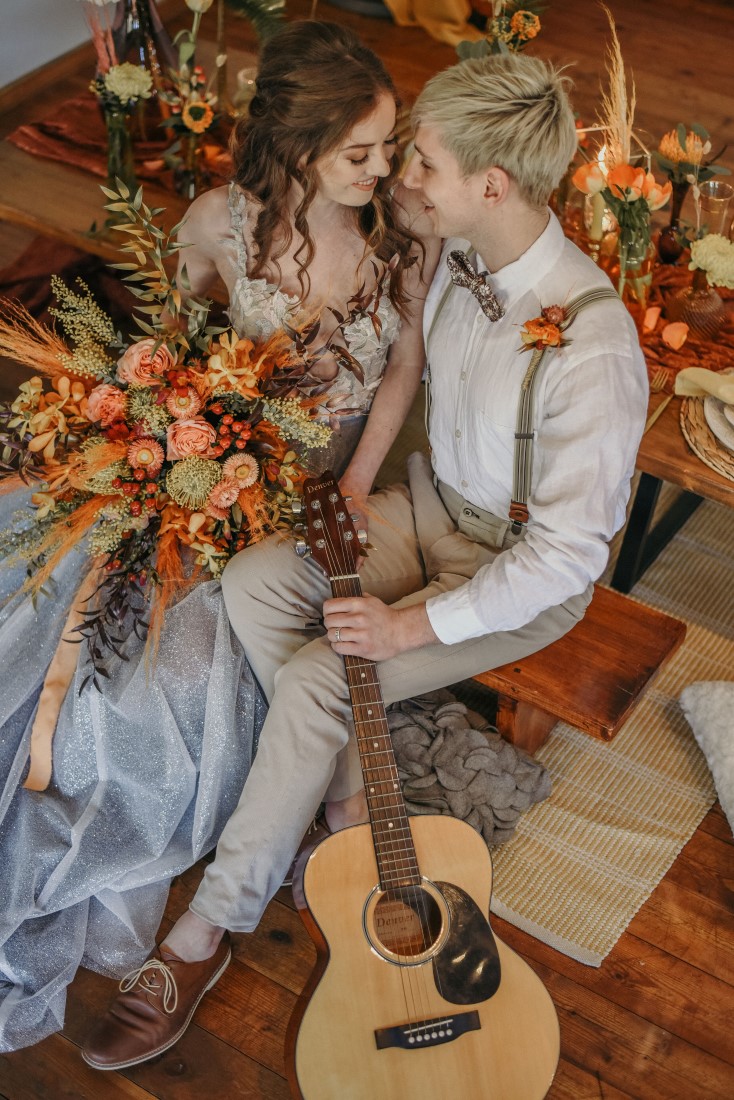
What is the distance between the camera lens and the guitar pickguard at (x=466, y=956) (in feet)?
5.80

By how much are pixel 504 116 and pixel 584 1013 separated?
5.09 ft

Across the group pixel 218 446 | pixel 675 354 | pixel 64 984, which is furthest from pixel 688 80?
pixel 64 984

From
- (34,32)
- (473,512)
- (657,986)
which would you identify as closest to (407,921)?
(657,986)

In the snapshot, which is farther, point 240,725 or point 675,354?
point 675,354

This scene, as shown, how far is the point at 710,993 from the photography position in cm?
206

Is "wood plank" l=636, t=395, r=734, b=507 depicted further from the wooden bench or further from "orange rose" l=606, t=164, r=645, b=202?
"orange rose" l=606, t=164, r=645, b=202

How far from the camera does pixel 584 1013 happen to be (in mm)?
2029

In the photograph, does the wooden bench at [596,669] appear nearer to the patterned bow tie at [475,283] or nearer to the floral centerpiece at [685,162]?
the patterned bow tie at [475,283]

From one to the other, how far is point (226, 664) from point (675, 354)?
118 cm

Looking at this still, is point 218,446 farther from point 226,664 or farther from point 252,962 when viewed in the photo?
point 252,962

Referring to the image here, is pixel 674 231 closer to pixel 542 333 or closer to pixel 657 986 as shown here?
pixel 542 333

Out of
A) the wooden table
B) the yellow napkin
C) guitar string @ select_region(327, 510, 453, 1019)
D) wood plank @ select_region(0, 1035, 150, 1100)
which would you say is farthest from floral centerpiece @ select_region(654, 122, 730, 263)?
wood plank @ select_region(0, 1035, 150, 1100)

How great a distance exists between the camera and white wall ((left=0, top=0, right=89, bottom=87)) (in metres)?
4.05

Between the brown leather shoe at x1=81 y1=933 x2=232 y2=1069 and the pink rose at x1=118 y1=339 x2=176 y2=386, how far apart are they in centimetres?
101
